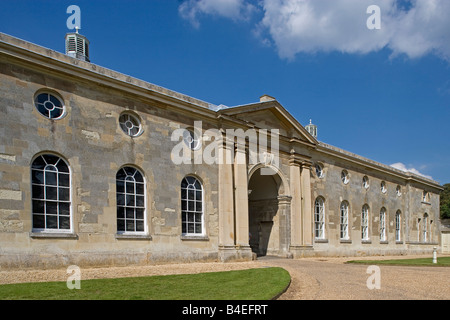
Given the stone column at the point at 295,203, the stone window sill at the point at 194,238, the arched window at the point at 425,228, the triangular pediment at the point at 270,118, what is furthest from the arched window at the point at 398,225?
the stone window sill at the point at 194,238

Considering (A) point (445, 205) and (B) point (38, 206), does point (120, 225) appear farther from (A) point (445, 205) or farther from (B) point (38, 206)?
(A) point (445, 205)

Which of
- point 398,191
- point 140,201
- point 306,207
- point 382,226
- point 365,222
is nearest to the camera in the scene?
point 140,201

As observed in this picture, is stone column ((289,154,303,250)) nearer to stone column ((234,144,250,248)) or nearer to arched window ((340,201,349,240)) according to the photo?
stone column ((234,144,250,248))

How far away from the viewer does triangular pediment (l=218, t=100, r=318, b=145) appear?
1891cm

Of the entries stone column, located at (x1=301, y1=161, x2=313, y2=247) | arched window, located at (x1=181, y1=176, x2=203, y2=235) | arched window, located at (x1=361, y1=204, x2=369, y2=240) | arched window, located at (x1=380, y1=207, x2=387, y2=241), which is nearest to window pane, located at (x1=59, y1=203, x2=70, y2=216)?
arched window, located at (x1=181, y1=176, x2=203, y2=235)

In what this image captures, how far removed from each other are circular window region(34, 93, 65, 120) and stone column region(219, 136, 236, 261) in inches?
285

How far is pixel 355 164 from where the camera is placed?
1089 inches

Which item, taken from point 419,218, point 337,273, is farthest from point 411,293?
point 419,218

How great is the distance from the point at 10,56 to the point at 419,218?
111 feet

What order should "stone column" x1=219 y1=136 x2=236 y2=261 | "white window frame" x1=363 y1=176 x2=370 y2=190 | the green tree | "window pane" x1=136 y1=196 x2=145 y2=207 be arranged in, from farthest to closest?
the green tree → "white window frame" x1=363 y1=176 x2=370 y2=190 → "stone column" x1=219 y1=136 x2=236 y2=261 → "window pane" x1=136 y1=196 x2=145 y2=207

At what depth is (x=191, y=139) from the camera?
17.2 meters

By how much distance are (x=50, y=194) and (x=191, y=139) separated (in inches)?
254

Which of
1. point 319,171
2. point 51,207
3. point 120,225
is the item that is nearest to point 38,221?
point 51,207

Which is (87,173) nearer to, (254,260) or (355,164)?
(254,260)
